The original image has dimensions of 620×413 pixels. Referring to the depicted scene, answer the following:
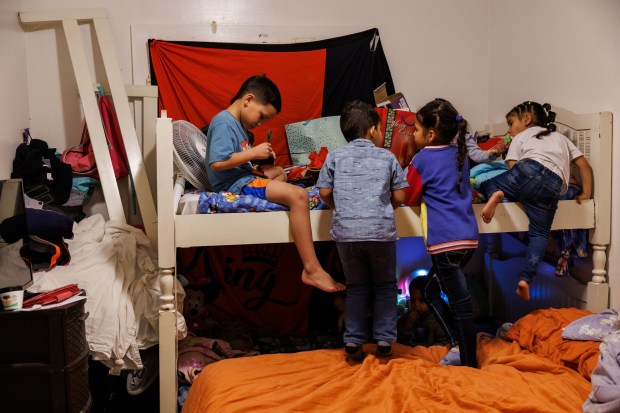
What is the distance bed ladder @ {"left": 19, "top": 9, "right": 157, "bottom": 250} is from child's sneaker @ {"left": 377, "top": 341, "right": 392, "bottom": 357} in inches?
54.1

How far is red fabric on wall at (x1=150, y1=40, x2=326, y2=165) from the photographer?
Result: 125 inches

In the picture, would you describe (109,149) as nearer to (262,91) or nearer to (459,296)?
(262,91)

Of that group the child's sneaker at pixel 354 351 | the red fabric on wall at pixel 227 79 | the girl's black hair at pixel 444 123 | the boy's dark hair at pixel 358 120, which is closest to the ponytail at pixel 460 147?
the girl's black hair at pixel 444 123

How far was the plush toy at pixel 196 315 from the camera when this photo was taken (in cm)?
295

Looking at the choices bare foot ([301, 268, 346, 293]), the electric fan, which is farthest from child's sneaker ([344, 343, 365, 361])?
the electric fan

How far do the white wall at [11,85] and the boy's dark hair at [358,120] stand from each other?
1808mm

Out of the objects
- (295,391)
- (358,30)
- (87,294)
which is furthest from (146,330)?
(358,30)

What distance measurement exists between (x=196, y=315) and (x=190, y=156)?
1006mm

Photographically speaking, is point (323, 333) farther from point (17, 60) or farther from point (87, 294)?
point (17, 60)

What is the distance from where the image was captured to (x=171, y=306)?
2145mm

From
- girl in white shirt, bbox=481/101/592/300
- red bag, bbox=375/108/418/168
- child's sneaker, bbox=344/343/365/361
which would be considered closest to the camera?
child's sneaker, bbox=344/343/365/361

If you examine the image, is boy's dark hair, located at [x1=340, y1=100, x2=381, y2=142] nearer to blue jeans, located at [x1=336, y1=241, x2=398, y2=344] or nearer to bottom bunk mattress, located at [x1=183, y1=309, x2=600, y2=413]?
blue jeans, located at [x1=336, y1=241, x2=398, y2=344]

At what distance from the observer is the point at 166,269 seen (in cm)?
213

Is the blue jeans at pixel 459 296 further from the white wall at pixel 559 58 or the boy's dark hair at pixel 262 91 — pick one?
the boy's dark hair at pixel 262 91
